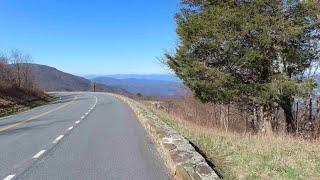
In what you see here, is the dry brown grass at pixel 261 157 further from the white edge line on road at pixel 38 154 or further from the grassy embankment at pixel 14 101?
the grassy embankment at pixel 14 101

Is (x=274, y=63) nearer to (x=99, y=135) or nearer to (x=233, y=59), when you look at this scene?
(x=233, y=59)

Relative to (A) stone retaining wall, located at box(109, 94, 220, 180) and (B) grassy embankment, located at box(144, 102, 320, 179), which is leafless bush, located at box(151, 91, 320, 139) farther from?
(A) stone retaining wall, located at box(109, 94, 220, 180)

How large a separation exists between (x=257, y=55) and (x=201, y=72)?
10.2ft

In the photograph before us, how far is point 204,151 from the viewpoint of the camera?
11.1m

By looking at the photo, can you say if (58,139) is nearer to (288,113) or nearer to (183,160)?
(183,160)

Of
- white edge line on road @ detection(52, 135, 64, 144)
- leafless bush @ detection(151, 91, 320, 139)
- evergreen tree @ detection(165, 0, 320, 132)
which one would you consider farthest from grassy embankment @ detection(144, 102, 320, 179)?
evergreen tree @ detection(165, 0, 320, 132)

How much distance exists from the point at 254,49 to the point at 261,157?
11805 millimetres

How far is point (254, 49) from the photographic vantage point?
2070 cm

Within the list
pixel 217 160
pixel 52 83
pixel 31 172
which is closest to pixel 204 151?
pixel 217 160

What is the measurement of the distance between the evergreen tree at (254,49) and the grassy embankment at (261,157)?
8.20m

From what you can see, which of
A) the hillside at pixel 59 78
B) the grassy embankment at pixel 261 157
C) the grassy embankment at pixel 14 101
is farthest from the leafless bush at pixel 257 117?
the hillside at pixel 59 78

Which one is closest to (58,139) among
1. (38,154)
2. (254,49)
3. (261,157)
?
(38,154)

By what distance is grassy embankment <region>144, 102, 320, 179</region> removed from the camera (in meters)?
8.14

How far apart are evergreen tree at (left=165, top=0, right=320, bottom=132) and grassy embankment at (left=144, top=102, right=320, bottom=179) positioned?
26.9 ft
